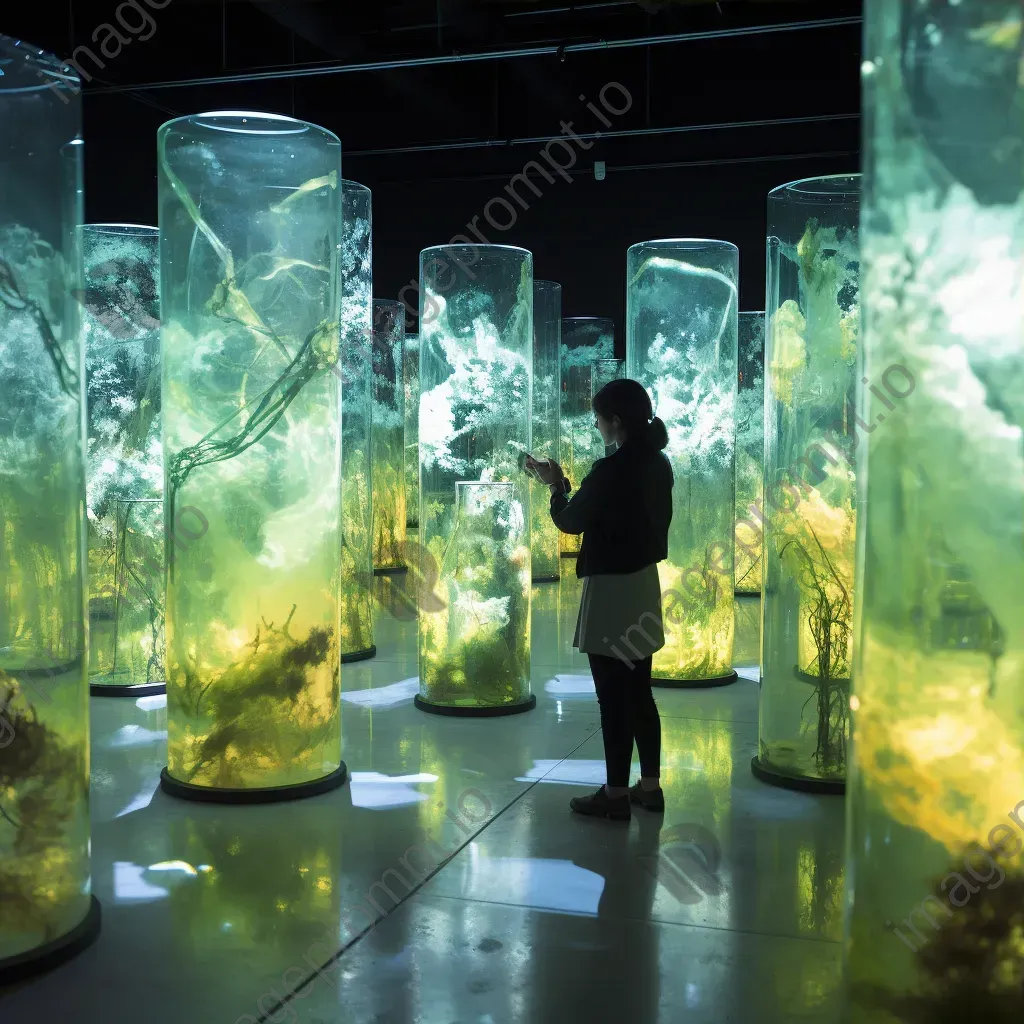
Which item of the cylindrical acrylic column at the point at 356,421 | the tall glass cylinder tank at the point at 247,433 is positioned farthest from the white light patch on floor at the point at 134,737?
the cylindrical acrylic column at the point at 356,421

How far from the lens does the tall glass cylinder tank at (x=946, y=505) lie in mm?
1934

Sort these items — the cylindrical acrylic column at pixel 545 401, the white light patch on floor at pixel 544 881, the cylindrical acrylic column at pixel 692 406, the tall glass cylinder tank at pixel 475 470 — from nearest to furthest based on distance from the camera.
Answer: the white light patch on floor at pixel 544 881 → the tall glass cylinder tank at pixel 475 470 → the cylindrical acrylic column at pixel 692 406 → the cylindrical acrylic column at pixel 545 401

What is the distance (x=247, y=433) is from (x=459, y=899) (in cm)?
169

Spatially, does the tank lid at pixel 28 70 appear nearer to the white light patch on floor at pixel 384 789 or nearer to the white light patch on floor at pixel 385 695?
the white light patch on floor at pixel 384 789

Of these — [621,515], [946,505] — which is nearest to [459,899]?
[621,515]

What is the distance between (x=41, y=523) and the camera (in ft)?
8.61

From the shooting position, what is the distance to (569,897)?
2977mm

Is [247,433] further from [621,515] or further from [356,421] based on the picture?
[356,421]

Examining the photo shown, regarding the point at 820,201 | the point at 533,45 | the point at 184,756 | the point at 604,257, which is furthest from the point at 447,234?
the point at 184,756

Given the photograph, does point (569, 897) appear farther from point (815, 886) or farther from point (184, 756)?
point (184, 756)

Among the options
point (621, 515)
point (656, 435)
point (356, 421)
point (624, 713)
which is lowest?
point (624, 713)

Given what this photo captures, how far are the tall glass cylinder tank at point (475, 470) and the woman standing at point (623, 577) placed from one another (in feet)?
4.79

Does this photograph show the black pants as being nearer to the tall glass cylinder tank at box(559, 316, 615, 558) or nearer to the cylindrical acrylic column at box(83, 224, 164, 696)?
the cylindrical acrylic column at box(83, 224, 164, 696)

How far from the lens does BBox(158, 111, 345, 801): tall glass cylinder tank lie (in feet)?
12.0
